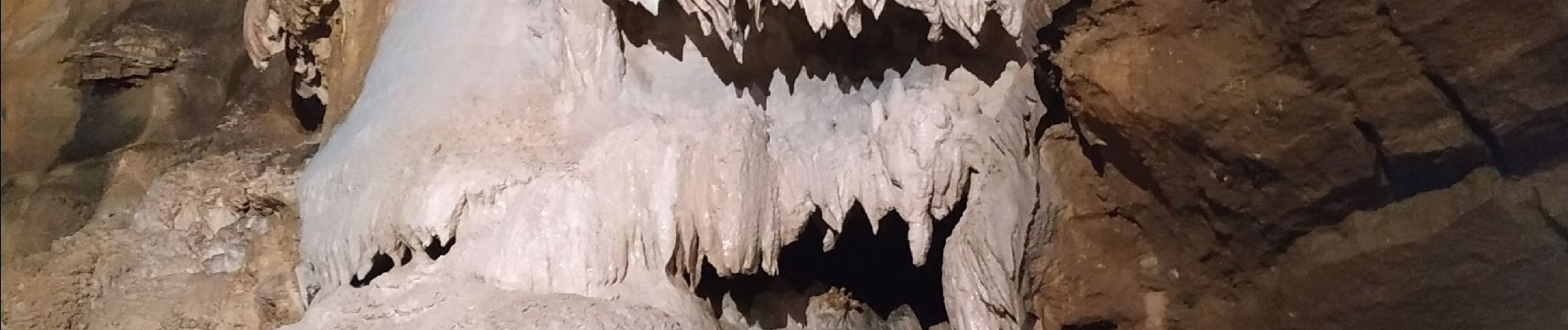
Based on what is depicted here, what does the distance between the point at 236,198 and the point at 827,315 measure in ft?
4.60

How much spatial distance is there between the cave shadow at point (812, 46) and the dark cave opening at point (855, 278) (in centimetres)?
26

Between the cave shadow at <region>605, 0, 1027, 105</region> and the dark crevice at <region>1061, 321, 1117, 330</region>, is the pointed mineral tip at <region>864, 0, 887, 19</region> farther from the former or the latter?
the dark crevice at <region>1061, 321, 1117, 330</region>

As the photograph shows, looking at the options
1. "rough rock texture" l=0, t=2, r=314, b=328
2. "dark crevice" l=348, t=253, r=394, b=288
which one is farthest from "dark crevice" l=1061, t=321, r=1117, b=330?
"rough rock texture" l=0, t=2, r=314, b=328

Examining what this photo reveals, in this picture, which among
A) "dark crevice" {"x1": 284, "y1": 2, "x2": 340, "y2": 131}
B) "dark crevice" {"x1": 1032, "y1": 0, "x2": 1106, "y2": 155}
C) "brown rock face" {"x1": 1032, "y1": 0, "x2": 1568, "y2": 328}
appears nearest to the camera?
"brown rock face" {"x1": 1032, "y1": 0, "x2": 1568, "y2": 328}

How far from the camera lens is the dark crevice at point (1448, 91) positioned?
1502 mm

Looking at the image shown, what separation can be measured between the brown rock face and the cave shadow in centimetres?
16

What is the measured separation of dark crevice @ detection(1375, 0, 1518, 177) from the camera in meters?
1.50

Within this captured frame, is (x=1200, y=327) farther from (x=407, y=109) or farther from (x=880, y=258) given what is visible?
(x=407, y=109)

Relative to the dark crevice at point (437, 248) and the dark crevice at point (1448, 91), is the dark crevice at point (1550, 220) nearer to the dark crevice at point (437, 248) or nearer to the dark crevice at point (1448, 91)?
the dark crevice at point (1448, 91)

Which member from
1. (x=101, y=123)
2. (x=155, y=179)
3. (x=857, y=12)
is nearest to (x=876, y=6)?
(x=857, y=12)

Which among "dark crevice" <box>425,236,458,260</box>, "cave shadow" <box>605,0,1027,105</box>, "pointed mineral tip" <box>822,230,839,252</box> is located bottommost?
"pointed mineral tip" <box>822,230,839,252</box>

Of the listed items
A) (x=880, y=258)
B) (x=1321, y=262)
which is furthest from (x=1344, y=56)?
(x=880, y=258)

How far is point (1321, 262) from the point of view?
1676 mm

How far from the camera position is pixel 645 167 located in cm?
181
